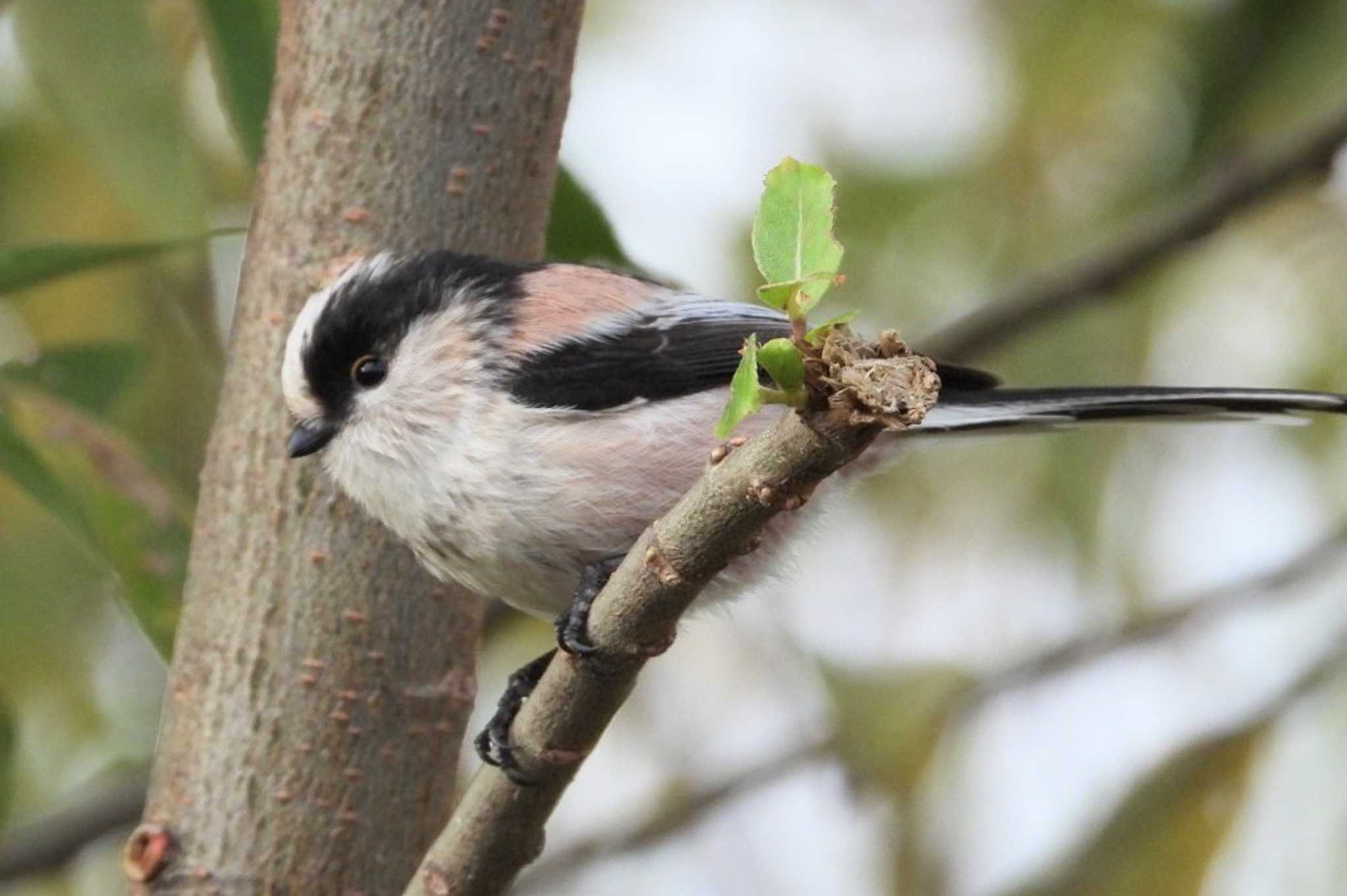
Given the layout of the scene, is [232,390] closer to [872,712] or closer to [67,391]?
[67,391]

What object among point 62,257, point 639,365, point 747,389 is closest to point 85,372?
point 62,257

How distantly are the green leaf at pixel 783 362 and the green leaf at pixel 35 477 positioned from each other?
1105 millimetres

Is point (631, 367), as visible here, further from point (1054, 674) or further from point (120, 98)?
point (1054, 674)

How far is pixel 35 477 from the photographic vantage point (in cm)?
185

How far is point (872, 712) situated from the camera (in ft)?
8.54

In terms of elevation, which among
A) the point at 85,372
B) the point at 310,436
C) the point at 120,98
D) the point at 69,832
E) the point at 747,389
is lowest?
the point at 69,832

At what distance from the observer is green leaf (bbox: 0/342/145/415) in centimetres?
218

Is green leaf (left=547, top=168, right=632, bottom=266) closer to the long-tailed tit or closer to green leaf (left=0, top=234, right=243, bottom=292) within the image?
the long-tailed tit

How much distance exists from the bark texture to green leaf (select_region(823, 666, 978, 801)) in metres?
0.79

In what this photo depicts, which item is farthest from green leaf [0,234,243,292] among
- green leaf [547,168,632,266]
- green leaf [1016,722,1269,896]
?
green leaf [1016,722,1269,896]

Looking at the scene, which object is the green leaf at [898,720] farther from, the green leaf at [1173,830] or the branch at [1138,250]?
the branch at [1138,250]

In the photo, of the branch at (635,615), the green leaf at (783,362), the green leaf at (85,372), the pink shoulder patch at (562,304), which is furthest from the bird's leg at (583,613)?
the green leaf at (85,372)

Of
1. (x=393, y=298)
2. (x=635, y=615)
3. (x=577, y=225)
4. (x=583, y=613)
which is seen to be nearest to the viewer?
(x=635, y=615)

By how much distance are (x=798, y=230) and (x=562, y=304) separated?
959 millimetres
